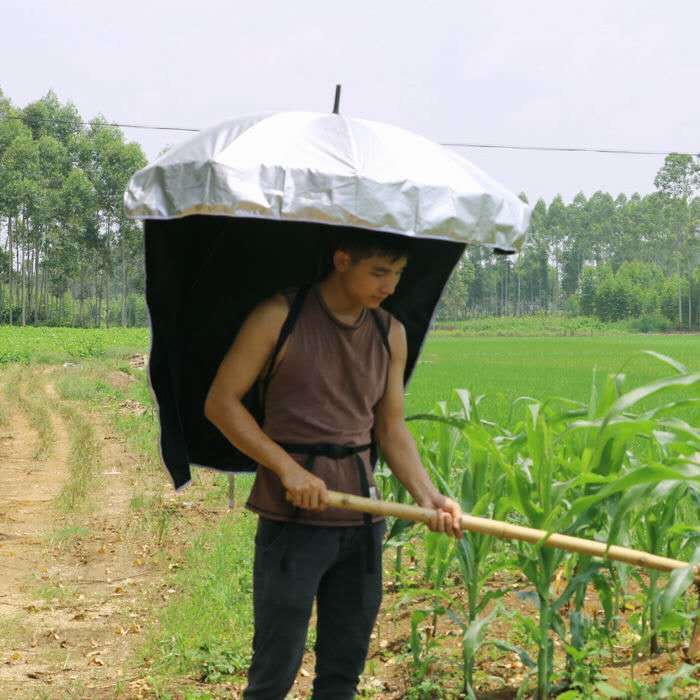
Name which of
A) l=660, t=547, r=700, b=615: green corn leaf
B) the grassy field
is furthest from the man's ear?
the grassy field

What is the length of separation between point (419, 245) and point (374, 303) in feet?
2.04

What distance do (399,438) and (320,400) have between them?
1.08 feet

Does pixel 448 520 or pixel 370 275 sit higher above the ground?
pixel 370 275

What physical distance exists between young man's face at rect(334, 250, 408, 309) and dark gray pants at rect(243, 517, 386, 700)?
1.88 feet

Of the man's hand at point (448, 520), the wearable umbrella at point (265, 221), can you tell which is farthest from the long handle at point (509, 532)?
the wearable umbrella at point (265, 221)

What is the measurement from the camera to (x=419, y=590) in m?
3.68

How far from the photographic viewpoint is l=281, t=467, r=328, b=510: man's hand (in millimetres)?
2576

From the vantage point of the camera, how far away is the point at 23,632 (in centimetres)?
470

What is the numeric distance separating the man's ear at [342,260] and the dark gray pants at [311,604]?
24.7 inches

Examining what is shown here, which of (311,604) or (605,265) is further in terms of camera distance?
(605,265)

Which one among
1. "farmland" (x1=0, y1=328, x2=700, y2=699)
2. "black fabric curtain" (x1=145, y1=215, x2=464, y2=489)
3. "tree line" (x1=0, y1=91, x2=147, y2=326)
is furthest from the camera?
"tree line" (x1=0, y1=91, x2=147, y2=326)

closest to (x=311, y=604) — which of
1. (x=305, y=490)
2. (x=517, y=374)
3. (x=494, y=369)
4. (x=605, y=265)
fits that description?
(x=305, y=490)

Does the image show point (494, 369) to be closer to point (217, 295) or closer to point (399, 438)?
point (217, 295)

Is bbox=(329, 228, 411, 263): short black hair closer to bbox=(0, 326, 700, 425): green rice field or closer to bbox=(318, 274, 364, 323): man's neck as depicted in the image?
bbox=(318, 274, 364, 323): man's neck
